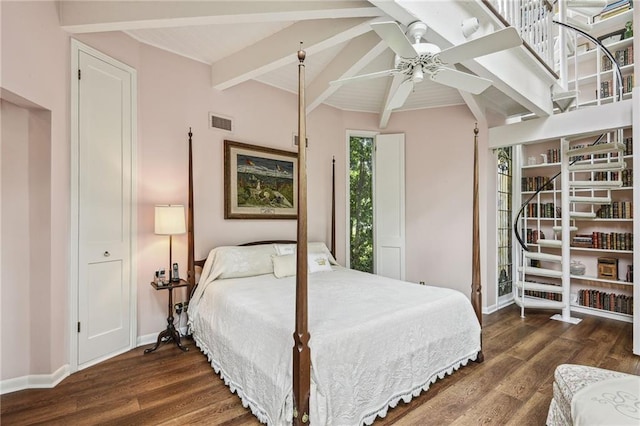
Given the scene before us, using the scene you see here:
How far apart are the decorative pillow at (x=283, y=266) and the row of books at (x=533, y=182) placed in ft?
12.7

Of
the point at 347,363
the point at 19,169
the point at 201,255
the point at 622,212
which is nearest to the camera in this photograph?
the point at 347,363

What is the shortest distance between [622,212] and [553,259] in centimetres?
101

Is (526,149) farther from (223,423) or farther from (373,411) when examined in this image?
(223,423)

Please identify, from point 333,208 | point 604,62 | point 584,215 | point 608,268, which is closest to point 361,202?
point 333,208

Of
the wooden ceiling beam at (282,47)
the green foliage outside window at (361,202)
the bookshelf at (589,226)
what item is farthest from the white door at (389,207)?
the wooden ceiling beam at (282,47)

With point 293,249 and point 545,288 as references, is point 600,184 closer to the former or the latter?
point 545,288

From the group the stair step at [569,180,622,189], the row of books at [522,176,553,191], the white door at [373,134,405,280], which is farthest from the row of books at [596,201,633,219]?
the white door at [373,134,405,280]

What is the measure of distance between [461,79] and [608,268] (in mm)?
3788

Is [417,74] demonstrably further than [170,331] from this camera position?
No

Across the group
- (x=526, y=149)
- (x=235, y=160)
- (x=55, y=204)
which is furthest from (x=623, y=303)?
(x=55, y=204)

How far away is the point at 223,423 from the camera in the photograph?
6.36 ft

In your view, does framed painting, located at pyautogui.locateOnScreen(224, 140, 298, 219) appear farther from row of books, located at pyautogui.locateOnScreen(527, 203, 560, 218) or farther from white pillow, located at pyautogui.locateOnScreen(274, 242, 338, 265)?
row of books, located at pyautogui.locateOnScreen(527, 203, 560, 218)

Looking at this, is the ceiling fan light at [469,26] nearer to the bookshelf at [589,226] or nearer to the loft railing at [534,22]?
the loft railing at [534,22]

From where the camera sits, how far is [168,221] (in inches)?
114
